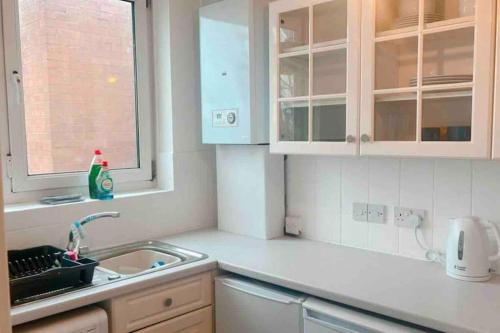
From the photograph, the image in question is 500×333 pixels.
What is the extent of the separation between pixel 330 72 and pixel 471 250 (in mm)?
895

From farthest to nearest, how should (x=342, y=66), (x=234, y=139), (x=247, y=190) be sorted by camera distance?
(x=247, y=190), (x=234, y=139), (x=342, y=66)

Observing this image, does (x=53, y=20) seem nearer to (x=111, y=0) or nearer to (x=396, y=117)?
(x=111, y=0)

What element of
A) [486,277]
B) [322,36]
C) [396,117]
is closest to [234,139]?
[322,36]

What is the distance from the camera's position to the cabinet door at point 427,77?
1.46 m

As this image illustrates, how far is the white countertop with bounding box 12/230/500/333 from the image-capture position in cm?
140

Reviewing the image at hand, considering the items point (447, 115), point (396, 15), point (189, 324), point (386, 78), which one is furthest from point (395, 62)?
point (189, 324)

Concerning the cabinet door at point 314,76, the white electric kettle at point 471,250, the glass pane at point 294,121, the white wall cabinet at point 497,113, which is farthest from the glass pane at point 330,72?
the white electric kettle at point 471,250

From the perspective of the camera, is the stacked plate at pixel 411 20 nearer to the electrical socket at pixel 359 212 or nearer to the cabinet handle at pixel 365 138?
the cabinet handle at pixel 365 138

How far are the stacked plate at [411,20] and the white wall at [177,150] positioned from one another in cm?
122

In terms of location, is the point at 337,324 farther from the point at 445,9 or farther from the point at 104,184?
the point at 104,184

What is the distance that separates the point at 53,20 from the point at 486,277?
2.19 meters

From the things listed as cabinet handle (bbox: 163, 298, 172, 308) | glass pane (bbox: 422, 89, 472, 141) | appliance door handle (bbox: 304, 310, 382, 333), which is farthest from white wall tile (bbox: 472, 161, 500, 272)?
cabinet handle (bbox: 163, 298, 172, 308)

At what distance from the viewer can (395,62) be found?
169 cm

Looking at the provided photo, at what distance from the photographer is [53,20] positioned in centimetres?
213
